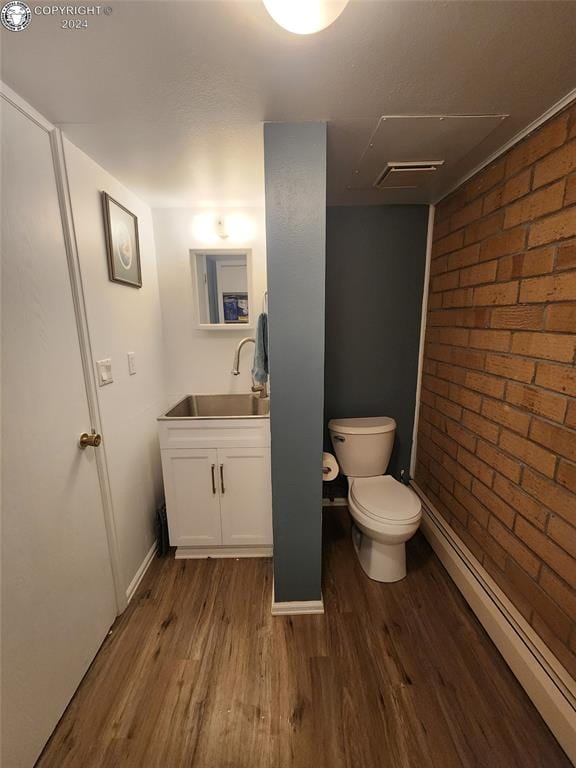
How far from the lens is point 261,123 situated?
3.64 ft

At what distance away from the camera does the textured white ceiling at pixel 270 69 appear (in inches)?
28.6

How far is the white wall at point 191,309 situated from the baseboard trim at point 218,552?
1.00 meters

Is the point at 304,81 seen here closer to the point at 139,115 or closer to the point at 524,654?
the point at 139,115

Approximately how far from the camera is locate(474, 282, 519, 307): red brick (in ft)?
4.15

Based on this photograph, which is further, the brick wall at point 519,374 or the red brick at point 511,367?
the red brick at point 511,367

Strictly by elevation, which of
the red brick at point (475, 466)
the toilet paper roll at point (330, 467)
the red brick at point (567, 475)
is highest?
the red brick at point (567, 475)

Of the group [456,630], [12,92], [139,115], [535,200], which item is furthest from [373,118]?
[456,630]

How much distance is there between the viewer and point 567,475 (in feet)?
3.33

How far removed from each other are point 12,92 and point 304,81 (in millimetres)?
917

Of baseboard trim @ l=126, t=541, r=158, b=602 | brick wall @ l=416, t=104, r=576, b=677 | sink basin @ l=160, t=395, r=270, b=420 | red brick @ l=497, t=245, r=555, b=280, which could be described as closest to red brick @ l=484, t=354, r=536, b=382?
brick wall @ l=416, t=104, r=576, b=677

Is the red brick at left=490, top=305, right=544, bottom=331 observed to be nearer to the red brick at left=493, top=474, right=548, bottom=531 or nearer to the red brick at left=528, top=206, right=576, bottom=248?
the red brick at left=528, top=206, right=576, bottom=248

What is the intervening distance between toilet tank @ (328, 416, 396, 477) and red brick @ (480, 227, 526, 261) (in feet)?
3.49

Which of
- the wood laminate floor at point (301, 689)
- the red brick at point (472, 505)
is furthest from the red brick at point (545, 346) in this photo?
the wood laminate floor at point (301, 689)

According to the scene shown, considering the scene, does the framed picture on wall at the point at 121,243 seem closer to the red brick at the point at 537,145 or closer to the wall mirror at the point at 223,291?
the wall mirror at the point at 223,291
